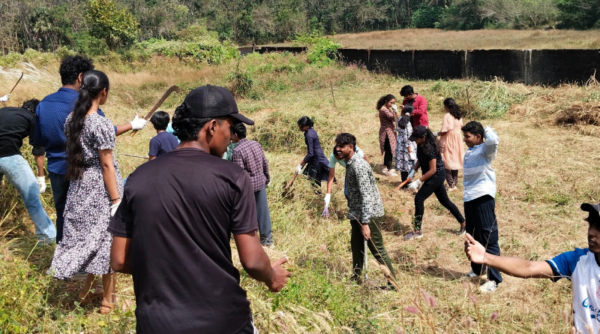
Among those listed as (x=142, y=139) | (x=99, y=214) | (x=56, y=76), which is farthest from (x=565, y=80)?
(x=56, y=76)

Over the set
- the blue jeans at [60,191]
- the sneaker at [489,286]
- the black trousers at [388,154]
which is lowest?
the sneaker at [489,286]

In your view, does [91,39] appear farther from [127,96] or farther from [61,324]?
[61,324]

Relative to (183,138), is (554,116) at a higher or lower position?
lower

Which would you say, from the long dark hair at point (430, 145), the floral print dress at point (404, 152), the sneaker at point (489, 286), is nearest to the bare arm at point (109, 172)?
the sneaker at point (489, 286)

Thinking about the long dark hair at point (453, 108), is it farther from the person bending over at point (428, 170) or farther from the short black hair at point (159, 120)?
the short black hair at point (159, 120)

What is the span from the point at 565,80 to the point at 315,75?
8.15 metres

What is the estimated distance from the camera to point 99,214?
3.31m

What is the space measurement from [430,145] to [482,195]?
1216 millimetres

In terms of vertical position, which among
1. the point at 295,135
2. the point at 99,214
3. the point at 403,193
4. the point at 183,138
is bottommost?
the point at 403,193

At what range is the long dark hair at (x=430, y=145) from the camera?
545 cm

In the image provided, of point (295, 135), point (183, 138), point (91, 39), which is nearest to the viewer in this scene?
point (183, 138)

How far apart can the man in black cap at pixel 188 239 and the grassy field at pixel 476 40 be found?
2165cm

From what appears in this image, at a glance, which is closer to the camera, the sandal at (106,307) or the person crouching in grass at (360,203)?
the sandal at (106,307)

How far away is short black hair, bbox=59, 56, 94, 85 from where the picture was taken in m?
3.56
